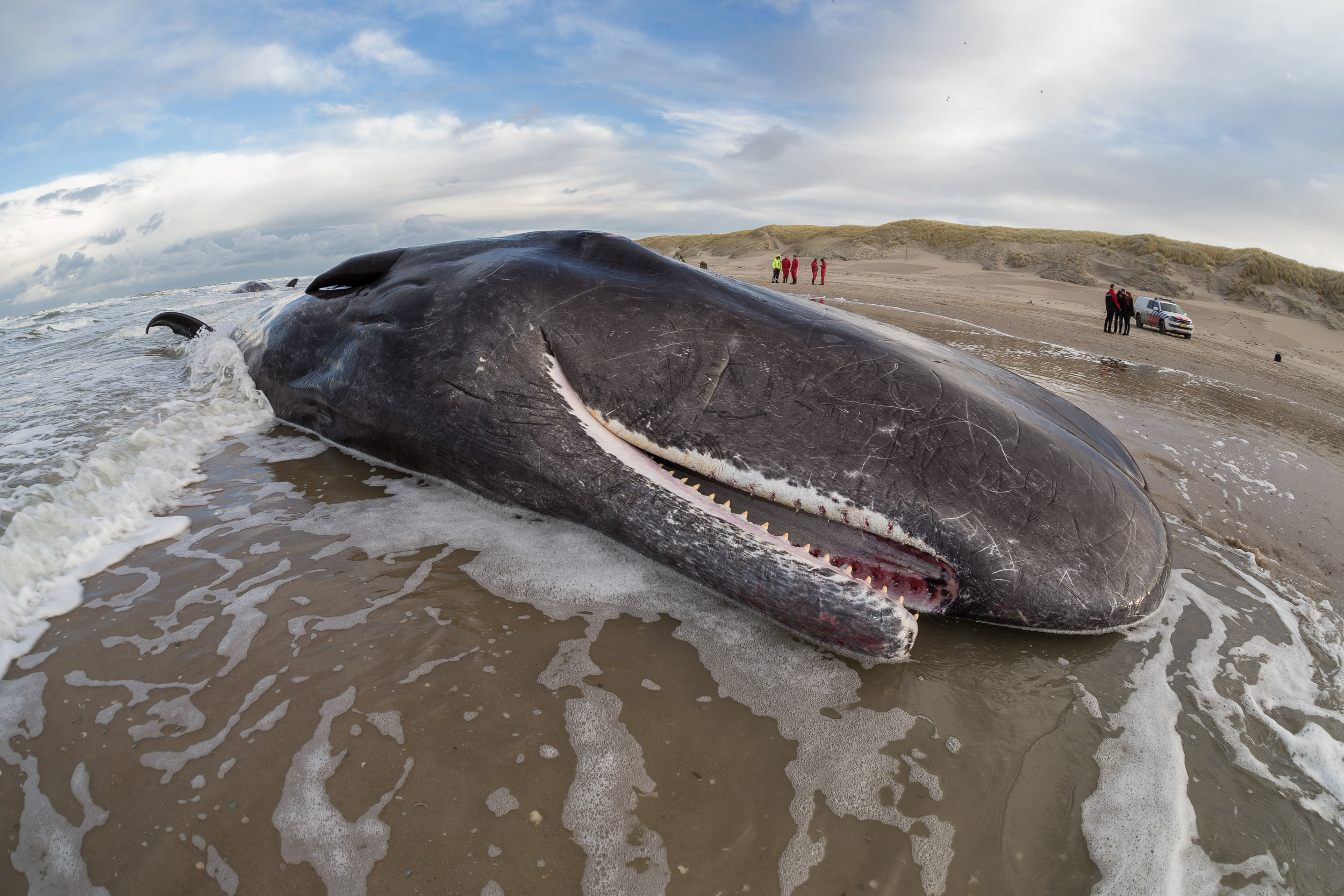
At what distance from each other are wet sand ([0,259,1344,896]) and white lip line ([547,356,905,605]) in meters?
0.38

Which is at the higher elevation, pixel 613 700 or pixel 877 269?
pixel 877 269

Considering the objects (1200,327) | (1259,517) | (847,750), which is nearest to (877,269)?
(1200,327)

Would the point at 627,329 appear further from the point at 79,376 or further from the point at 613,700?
the point at 79,376

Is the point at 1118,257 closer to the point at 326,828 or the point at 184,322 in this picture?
the point at 184,322

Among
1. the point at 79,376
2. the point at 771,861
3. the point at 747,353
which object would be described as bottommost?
the point at 771,861

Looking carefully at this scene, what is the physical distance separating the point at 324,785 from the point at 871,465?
2523 millimetres

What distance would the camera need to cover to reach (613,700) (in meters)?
2.59

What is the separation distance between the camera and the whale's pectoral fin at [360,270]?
4844 mm

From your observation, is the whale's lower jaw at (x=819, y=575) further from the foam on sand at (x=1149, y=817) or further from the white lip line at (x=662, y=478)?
the foam on sand at (x=1149, y=817)

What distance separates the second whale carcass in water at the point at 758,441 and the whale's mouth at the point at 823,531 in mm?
10

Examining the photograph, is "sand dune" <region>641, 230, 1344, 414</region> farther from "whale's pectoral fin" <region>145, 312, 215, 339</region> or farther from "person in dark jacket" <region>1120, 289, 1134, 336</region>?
"whale's pectoral fin" <region>145, 312, 215, 339</region>

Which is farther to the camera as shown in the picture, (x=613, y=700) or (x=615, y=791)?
(x=613, y=700)

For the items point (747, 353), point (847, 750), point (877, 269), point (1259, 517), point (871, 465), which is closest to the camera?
point (847, 750)

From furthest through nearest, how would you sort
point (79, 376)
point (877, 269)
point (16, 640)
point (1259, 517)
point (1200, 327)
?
point (877, 269)
point (1200, 327)
point (79, 376)
point (1259, 517)
point (16, 640)
